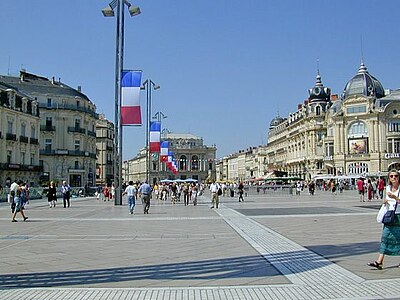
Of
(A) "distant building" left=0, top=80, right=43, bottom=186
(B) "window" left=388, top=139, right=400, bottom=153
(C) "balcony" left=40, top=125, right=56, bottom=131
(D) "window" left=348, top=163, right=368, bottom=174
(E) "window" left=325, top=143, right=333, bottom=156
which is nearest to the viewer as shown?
(A) "distant building" left=0, top=80, right=43, bottom=186

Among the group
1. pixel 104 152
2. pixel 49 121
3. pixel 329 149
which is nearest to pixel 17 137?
pixel 49 121

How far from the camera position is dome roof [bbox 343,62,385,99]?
94938 millimetres

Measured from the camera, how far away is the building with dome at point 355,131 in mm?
91744

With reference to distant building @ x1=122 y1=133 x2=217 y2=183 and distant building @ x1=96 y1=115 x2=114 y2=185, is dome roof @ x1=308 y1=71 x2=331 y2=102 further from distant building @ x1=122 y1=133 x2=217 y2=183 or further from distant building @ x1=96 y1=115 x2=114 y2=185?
distant building @ x1=122 y1=133 x2=217 y2=183

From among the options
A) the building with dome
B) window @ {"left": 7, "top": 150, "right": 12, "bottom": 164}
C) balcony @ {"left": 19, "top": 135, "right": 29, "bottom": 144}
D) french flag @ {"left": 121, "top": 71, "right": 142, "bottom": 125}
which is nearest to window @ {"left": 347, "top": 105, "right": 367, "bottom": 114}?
the building with dome

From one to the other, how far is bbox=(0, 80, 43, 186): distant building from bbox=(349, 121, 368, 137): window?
5996cm

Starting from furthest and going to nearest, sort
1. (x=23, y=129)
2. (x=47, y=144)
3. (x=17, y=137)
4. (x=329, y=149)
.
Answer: (x=329, y=149), (x=47, y=144), (x=23, y=129), (x=17, y=137)

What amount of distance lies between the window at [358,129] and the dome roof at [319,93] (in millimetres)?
19538

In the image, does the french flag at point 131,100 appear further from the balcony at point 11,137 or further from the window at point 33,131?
the window at point 33,131

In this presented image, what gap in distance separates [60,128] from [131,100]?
155ft

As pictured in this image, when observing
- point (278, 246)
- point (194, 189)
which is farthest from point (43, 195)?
point (278, 246)

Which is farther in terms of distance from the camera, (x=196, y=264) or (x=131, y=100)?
(x=131, y=100)

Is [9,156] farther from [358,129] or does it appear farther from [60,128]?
[358,129]

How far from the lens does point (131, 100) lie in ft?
92.0
